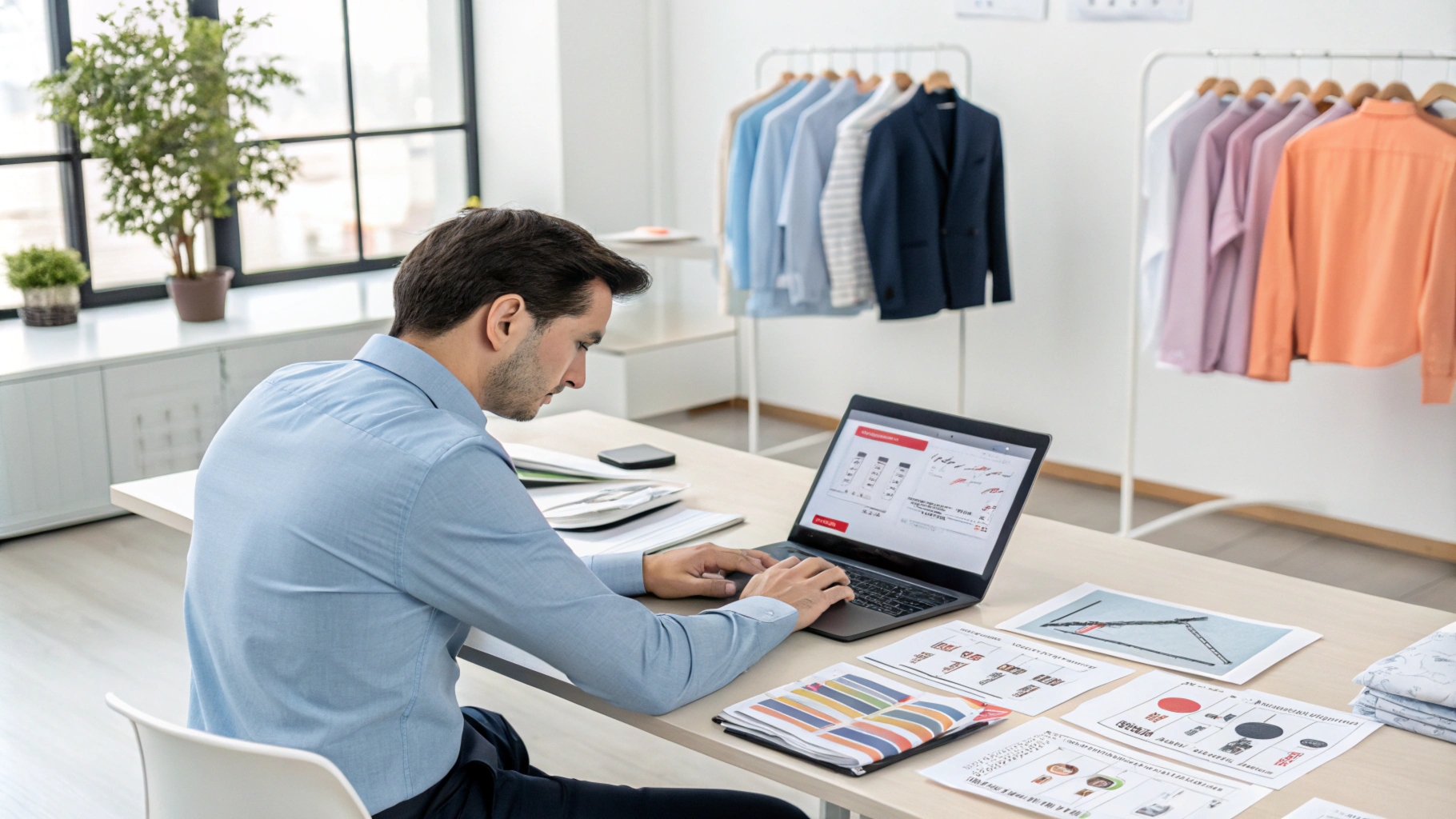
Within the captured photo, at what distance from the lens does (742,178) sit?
15.4ft

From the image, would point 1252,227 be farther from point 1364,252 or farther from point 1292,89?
point 1292,89

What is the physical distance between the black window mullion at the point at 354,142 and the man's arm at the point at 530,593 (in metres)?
4.59

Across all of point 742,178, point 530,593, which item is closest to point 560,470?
point 530,593

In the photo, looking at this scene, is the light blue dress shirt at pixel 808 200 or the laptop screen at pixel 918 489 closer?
the laptop screen at pixel 918 489

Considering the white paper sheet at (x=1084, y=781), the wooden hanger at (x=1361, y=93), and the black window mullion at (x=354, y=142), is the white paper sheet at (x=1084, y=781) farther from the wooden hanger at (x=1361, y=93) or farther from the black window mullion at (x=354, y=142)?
the black window mullion at (x=354, y=142)

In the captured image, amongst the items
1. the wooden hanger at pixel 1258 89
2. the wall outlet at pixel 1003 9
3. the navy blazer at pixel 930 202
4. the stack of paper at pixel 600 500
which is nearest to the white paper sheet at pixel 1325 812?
the stack of paper at pixel 600 500

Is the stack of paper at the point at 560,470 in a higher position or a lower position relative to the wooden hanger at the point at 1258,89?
lower

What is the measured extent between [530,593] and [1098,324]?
11.6ft

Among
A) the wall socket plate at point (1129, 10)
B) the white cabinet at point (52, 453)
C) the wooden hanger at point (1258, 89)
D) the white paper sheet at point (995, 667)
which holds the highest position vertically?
the wall socket plate at point (1129, 10)

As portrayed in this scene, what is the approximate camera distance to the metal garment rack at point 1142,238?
Result: 12.0 ft

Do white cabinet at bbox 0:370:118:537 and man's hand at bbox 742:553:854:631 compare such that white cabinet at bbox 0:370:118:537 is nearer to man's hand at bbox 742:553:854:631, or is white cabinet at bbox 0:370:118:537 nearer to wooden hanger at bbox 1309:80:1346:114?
man's hand at bbox 742:553:854:631

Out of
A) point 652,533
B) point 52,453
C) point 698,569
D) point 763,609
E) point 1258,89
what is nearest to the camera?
point 763,609

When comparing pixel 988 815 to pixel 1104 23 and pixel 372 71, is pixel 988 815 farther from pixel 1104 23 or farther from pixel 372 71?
pixel 372 71

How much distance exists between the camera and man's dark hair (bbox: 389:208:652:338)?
1.58m
